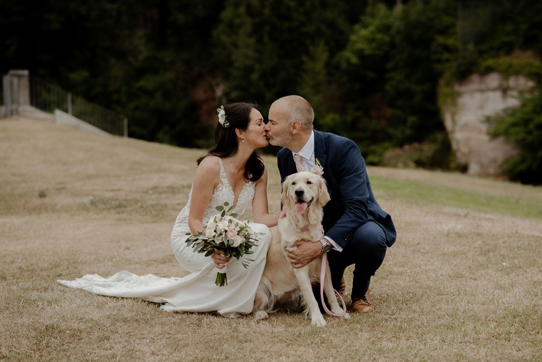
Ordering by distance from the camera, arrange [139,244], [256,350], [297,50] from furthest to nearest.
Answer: [297,50] < [139,244] < [256,350]

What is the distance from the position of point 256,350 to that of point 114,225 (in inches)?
258

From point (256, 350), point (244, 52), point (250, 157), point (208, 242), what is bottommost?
point (256, 350)

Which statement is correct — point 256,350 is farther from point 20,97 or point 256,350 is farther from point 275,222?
point 20,97

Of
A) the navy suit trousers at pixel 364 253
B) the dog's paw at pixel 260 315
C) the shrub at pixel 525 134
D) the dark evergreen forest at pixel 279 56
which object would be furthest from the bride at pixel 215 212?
the dark evergreen forest at pixel 279 56

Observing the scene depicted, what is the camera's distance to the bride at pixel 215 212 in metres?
5.13

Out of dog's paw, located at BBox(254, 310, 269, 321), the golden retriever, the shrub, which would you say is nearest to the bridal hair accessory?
the golden retriever

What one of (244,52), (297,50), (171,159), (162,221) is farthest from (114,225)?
(297,50)

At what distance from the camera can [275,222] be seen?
558cm

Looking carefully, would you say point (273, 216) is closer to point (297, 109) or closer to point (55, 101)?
point (297, 109)

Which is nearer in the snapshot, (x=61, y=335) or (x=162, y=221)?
(x=61, y=335)

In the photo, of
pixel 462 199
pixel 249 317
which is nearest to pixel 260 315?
pixel 249 317

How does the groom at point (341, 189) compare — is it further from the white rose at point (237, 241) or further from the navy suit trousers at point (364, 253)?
the white rose at point (237, 241)

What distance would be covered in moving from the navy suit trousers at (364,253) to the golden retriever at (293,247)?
30 cm

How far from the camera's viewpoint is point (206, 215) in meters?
5.57
